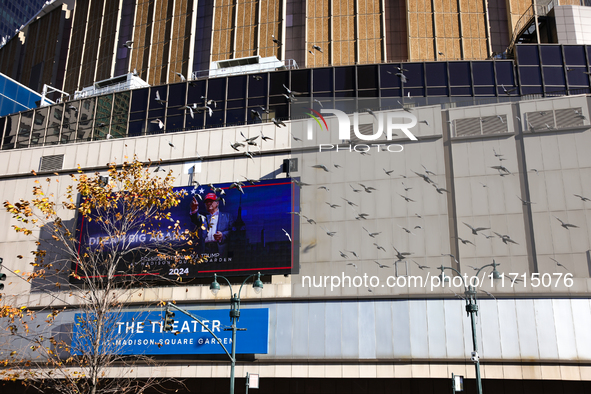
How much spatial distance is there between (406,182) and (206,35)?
30168 millimetres

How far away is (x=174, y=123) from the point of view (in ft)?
144

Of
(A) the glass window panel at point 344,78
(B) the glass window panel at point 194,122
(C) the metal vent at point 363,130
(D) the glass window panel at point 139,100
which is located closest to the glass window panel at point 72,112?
(D) the glass window panel at point 139,100

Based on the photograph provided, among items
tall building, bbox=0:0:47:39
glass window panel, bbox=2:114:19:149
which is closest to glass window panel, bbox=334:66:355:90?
glass window panel, bbox=2:114:19:149

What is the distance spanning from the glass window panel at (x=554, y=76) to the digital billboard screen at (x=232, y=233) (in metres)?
20.9

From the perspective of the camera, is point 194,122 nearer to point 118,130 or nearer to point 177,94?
point 177,94

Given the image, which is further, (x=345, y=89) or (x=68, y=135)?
(x=68, y=135)

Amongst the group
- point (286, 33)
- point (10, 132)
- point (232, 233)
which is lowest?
point (232, 233)

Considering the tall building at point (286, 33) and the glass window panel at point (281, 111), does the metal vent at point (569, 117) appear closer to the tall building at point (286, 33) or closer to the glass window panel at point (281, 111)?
the tall building at point (286, 33)

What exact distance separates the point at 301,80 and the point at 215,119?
295 inches

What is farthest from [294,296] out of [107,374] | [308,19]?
[308,19]

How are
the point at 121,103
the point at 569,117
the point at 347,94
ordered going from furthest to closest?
1. the point at 121,103
2. the point at 347,94
3. the point at 569,117

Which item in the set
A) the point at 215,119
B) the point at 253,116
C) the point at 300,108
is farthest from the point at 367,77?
the point at 215,119

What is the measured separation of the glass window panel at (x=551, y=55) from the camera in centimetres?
4050

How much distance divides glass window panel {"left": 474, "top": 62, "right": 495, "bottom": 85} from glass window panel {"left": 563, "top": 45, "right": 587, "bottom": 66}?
5496 millimetres
